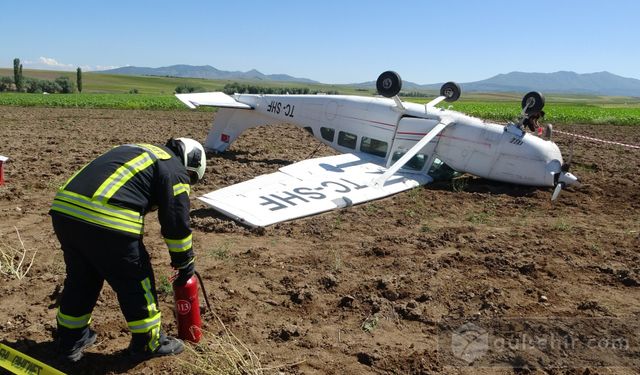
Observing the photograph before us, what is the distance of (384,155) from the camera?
12617mm

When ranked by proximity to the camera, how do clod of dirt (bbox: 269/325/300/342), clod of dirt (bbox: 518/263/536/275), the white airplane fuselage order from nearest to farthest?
clod of dirt (bbox: 269/325/300/342)
clod of dirt (bbox: 518/263/536/275)
the white airplane fuselage

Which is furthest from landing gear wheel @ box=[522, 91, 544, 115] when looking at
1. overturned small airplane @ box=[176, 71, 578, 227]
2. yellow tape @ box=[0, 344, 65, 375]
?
yellow tape @ box=[0, 344, 65, 375]

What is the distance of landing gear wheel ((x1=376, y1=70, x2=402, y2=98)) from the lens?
11.9 m

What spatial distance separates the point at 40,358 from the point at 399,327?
3524 millimetres

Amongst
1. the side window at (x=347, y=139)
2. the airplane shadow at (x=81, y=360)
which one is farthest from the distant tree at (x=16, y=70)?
the airplane shadow at (x=81, y=360)

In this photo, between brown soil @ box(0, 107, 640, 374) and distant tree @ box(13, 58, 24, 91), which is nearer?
brown soil @ box(0, 107, 640, 374)

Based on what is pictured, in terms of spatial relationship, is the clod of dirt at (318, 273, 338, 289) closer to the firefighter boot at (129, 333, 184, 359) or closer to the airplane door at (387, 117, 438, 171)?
the firefighter boot at (129, 333, 184, 359)

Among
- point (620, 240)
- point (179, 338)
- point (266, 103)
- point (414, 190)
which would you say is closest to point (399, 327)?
point (179, 338)

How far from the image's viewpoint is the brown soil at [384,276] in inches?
182

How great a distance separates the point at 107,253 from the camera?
4043 mm

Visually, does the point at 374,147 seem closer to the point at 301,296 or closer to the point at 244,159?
the point at 244,159

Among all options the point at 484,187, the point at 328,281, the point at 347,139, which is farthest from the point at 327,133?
the point at 328,281

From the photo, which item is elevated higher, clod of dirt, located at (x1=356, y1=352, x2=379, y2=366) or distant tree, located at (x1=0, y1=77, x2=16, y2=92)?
distant tree, located at (x1=0, y1=77, x2=16, y2=92)

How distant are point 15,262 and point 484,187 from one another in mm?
9842
